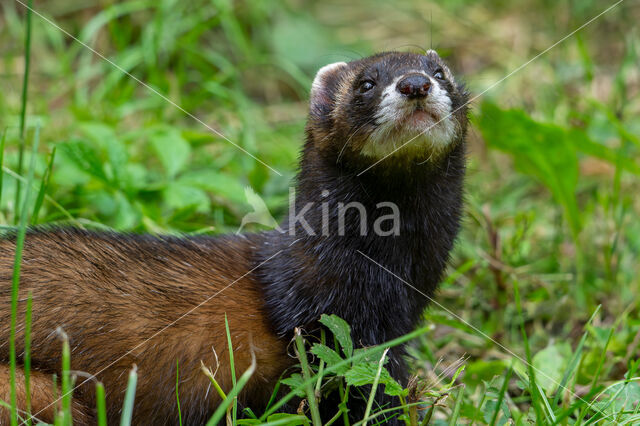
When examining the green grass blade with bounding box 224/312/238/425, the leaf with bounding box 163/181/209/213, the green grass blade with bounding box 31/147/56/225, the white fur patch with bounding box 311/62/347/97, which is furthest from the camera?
the leaf with bounding box 163/181/209/213

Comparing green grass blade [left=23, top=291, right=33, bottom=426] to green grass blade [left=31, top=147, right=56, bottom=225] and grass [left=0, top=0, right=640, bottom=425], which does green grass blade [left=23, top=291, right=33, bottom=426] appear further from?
green grass blade [left=31, top=147, right=56, bottom=225]

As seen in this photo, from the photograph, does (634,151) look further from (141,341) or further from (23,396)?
(23,396)

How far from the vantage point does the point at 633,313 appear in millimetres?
4680

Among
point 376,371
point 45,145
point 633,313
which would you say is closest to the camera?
point 376,371

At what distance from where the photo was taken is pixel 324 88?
13.2 ft

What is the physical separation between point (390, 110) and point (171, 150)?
6.97 feet

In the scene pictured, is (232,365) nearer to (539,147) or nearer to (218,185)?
(218,185)

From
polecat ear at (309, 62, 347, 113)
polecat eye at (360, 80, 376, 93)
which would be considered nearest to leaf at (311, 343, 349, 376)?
polecat eye at (360, 80, 376, 93)

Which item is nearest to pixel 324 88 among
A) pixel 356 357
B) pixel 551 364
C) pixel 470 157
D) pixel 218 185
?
pixel 218 185

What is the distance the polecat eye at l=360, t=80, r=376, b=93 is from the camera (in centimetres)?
361

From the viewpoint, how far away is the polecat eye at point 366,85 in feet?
11.8

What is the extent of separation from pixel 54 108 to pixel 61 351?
13.5 feet

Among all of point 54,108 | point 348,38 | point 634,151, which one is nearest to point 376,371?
point 634,151

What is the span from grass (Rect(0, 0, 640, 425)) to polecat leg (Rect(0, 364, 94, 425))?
249 millimetres
